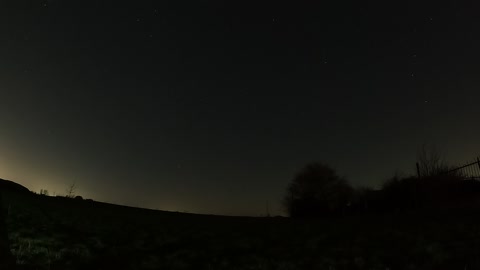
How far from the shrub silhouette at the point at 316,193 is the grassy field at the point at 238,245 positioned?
3499 cm

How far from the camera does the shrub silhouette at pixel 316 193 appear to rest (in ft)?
192

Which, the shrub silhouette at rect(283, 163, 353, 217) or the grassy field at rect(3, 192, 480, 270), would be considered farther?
the shrub silhouette at rect(283, 163, 353, 217)

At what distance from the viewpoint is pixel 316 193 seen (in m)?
62.6

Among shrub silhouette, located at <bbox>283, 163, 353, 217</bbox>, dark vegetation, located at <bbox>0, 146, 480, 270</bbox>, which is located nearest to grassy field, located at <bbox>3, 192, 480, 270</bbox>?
dark vegetation, located at <bbox>0, 146, 480, 270</bbox>

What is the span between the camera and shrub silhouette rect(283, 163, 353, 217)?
192 ft

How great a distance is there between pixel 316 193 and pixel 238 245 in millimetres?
45918

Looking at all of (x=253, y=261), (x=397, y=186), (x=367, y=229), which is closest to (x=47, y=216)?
(x=253, y=261)

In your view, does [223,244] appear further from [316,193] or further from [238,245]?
[316,193]

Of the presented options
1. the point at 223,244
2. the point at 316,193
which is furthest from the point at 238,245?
the point at 316,193

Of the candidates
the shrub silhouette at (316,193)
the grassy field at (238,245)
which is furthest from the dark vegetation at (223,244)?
the shrub silhouette at (316,193)

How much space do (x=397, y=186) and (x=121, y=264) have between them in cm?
3378

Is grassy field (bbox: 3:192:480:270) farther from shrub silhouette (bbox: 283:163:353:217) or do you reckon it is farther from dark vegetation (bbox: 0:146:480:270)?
shrub silhouette (bbox: 283:163:353:217)

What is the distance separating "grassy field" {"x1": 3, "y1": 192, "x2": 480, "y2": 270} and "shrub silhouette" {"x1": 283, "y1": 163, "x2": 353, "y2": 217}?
34994 millimetres

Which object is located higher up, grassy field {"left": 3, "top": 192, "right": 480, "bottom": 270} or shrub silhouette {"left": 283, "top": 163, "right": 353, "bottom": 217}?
shrub silhouette {"left": 283, "top": 163, "right": 353, "bottom": 217}
